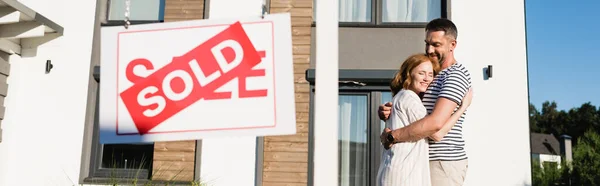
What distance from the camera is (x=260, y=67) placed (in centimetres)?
198

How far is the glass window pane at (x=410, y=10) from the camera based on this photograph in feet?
27.9

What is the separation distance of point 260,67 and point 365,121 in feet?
21.0

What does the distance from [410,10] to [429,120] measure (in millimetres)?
6260

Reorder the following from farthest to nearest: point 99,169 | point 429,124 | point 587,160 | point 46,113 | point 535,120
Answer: point 535,120, point 587,160, point 99,169, point 46,113, point 429,124

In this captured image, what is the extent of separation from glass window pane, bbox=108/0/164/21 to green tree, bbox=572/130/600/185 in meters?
15.0

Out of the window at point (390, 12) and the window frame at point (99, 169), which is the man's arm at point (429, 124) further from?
the window frame at point (99, 169)

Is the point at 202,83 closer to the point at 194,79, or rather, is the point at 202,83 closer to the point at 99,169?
the point at 194,79

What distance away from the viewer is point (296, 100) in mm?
8164

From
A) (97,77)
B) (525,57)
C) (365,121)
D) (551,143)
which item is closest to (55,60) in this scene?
(97,77)

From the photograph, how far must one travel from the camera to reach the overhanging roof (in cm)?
737

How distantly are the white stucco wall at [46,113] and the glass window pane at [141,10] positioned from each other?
0.71 m

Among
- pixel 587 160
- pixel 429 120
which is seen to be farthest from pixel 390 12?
pixel 587 160

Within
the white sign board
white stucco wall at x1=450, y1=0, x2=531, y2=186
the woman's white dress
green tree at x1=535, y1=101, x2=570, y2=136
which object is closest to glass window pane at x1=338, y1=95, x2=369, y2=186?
white stucco wall at x1=450, y1=0, x2=531, y2=186

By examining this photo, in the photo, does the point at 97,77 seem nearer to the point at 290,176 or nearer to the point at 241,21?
the point at 290,176
